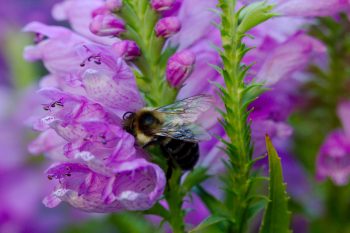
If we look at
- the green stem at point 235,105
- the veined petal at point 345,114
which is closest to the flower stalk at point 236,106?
the green stem at point 235,105

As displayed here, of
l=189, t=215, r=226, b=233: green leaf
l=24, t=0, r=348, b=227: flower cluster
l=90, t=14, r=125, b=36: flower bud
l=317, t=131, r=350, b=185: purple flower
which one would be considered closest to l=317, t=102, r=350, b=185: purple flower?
l=317, t=131, r=350, b=185: purple flower

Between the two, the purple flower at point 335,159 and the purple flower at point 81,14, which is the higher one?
the purple flower at point 81,14

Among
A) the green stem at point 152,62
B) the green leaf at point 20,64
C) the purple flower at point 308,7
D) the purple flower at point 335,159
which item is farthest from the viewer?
the green leaf at point 20,64

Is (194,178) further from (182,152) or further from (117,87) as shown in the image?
(117,87)

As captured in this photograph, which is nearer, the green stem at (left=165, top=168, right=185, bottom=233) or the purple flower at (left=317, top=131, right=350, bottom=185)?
the green stem at (left=165, top=168, right=185, bottom=233)

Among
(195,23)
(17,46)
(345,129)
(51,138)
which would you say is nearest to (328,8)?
(195,23)

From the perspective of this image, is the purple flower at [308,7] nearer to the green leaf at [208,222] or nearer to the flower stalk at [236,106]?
the flower stalk at [236,106]

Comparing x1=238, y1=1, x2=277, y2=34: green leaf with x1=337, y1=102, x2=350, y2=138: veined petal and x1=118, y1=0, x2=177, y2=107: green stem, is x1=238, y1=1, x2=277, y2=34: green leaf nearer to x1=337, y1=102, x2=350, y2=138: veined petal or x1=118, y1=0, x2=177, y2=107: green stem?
x1=118, y1=0, x2=177, y2=107: green stem

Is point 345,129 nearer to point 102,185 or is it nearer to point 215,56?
point 215,56
